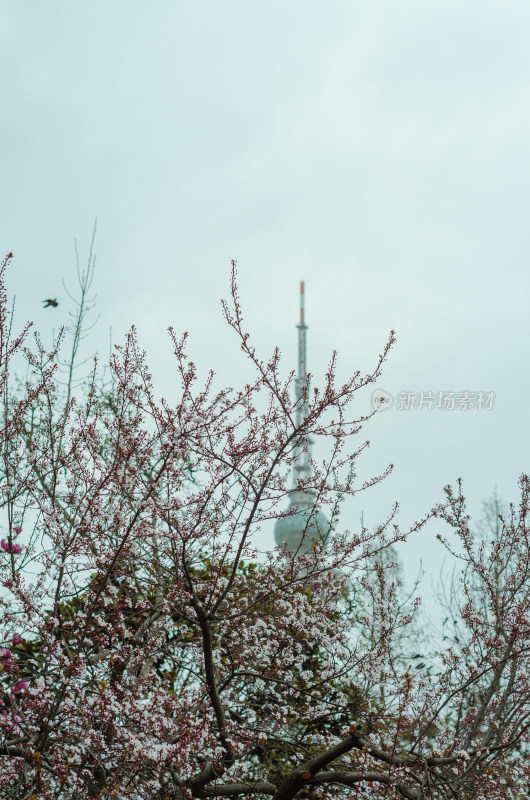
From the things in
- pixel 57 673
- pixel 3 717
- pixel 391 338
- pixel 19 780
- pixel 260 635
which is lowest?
pixel 19 780

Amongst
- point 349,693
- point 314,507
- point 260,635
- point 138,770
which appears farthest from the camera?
point 349,693

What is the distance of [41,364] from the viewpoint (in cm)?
754

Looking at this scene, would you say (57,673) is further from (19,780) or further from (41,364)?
(41,364)

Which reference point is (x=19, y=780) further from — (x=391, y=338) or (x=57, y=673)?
(x=391, y=338)

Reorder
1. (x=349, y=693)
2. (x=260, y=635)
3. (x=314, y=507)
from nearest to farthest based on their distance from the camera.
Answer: (x=314, y=507) < (x=260, y=635) < (x=349, y=693)

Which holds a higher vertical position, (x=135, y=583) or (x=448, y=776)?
(x=135, y=583)

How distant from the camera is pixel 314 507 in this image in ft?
20.0

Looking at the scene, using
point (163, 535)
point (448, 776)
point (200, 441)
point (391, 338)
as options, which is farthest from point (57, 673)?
point (391, 338)

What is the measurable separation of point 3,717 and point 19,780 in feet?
1.43

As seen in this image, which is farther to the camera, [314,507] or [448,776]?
[314,507]

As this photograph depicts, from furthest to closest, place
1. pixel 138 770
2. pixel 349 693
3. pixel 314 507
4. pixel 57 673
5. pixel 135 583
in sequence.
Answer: pixel 349 693, pixel 135 583, pixel 314 507, pixel 57 673, pixel 138 770

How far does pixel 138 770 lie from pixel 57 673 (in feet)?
3.31

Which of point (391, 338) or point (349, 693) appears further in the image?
point (349, 693)

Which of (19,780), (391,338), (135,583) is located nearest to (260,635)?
(135,583)
